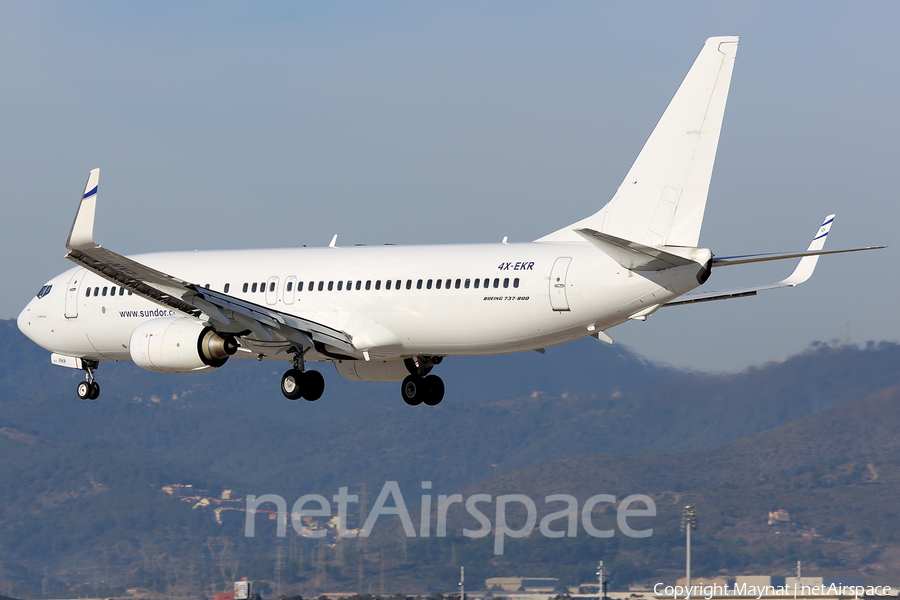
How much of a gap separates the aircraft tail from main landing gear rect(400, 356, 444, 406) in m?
9.40

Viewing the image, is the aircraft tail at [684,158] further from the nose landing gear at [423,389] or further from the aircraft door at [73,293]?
the aircraft door at [73,293]

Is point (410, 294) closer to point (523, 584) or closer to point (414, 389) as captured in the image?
point (414, 389)

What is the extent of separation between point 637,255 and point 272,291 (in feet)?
41.3

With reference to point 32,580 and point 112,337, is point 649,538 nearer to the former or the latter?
point 32,580

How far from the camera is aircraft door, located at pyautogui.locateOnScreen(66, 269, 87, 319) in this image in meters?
40.8

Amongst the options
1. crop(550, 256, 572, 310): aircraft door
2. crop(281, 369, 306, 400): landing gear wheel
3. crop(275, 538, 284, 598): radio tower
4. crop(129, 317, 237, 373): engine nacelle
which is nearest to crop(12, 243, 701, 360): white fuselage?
crop(550, 256, 572, 310): aircraft door

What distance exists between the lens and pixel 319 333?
3519 centimetres

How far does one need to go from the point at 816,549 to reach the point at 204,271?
127m

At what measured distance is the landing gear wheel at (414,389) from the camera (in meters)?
38.6

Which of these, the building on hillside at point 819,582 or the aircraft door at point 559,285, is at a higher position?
the aircraft door at point 559,285

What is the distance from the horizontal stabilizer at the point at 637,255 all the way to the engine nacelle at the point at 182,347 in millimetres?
11204

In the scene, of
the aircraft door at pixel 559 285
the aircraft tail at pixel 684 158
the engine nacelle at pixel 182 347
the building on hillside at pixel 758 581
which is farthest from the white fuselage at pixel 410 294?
the building on hillside at pixel 758 581

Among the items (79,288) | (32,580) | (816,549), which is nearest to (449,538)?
(816,549)

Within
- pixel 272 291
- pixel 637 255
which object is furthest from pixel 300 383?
pixel 637 255
